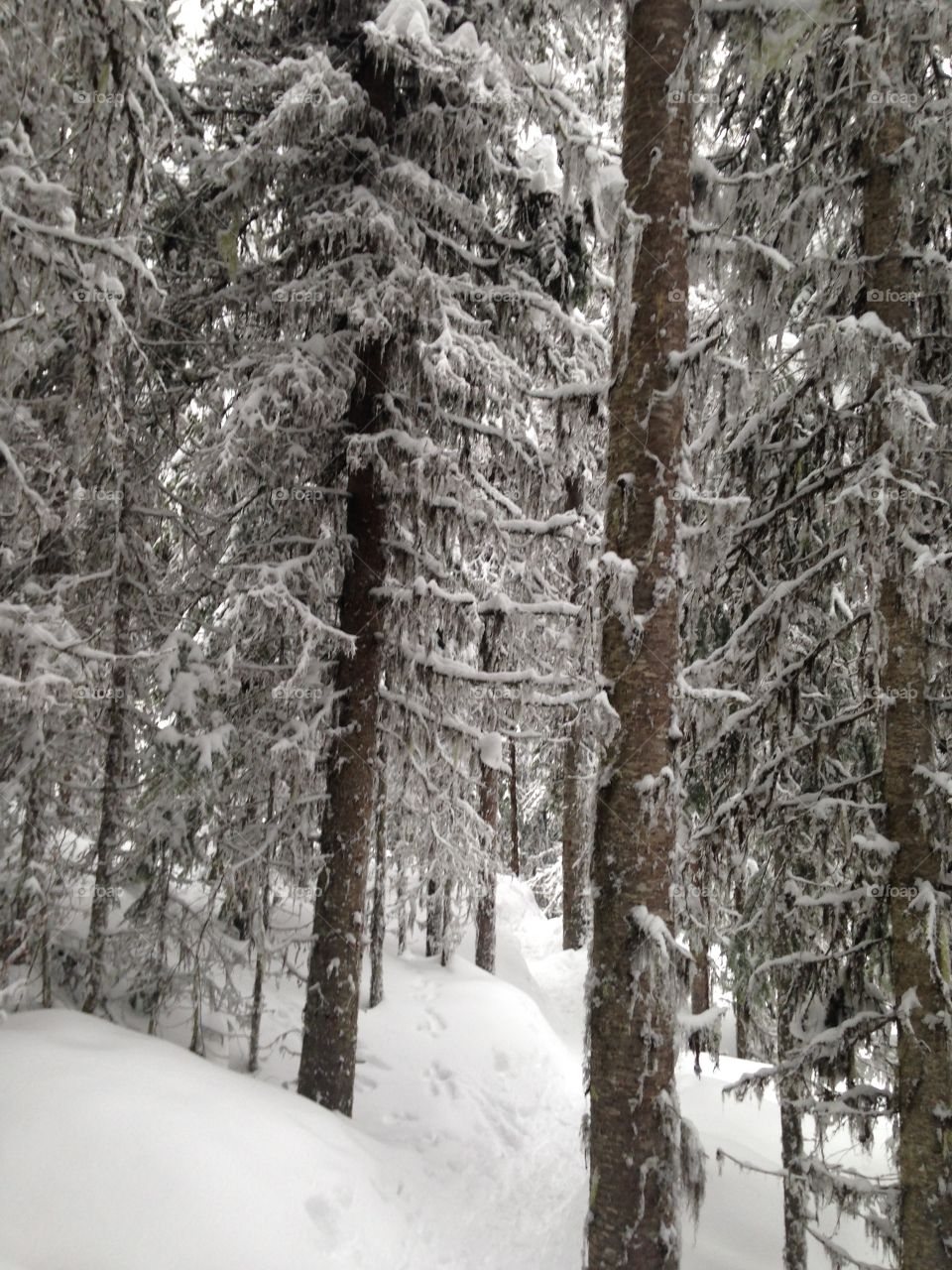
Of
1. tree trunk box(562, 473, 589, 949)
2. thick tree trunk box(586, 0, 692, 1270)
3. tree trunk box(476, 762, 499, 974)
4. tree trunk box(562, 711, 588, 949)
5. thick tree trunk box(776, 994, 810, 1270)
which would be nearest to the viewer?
thick tree trunk box(586, 0, 692, 1270)

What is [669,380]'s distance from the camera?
4953mm

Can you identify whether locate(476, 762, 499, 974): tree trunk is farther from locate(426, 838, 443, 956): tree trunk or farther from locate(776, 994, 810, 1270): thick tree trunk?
locate(776, 994, 810, 1270): thick tree trunk

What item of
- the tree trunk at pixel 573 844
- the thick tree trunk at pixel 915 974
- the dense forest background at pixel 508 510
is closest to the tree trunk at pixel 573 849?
the tree trunk at pixel 573 844

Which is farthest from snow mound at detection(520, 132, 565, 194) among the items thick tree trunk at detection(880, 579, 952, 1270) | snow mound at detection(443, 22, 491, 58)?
thick tree trunk at detection(880, 579, 952, 1270)

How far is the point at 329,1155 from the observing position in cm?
664

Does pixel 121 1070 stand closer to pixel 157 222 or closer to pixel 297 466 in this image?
pixel 297 466

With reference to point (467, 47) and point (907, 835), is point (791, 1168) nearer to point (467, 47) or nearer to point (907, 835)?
point (907, 835)

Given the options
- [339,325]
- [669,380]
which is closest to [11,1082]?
[669,380]

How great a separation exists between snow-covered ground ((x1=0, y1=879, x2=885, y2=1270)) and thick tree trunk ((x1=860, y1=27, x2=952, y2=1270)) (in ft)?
10.3

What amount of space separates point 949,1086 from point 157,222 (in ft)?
32.9

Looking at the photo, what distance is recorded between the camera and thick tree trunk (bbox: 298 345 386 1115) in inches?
303

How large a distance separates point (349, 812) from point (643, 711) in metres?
4.09

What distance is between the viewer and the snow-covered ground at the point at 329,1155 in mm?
4953

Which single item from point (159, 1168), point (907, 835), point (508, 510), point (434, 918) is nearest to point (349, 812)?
point (159, 1168)
